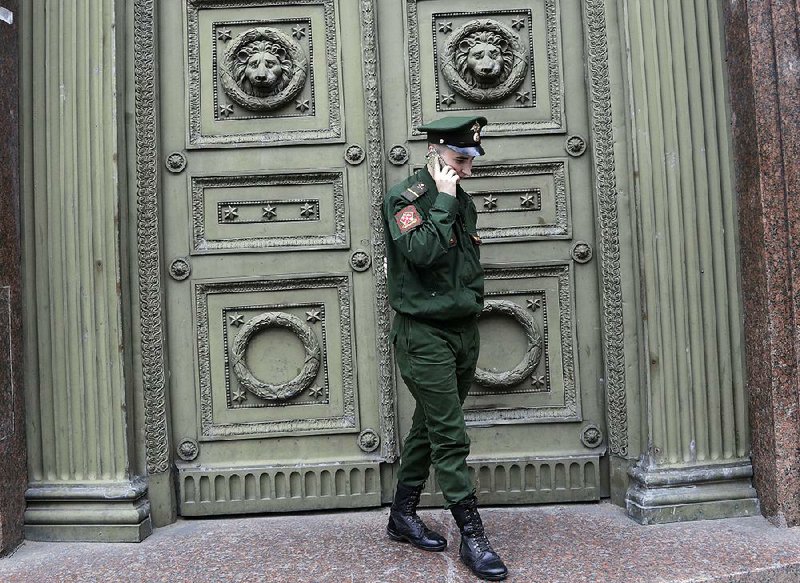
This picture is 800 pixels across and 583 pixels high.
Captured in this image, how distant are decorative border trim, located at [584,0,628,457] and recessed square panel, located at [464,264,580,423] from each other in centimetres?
20

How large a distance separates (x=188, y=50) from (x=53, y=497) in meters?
2.43

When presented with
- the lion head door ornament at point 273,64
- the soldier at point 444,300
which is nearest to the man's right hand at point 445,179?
the soldier at point 444,300

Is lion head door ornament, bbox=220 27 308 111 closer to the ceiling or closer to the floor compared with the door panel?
closer to the ceiling

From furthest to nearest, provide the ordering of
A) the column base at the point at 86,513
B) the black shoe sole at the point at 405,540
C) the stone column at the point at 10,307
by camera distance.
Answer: the column base at the point at 86,513
the stone column at the point at 10,307
the black shoe sole at the point at 405,540

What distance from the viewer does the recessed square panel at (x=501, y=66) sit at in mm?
4199

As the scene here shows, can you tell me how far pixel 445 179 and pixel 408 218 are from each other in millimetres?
239

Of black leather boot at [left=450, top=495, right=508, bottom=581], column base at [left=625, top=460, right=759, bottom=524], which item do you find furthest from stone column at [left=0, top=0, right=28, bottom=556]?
column base at [left=625, top=460, right=759, bottom=524]

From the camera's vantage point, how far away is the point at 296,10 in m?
A: 4.24

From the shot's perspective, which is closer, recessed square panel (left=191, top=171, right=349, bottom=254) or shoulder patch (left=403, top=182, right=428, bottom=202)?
shoulder patch (left=403, top=182, right=428, bottom=202)

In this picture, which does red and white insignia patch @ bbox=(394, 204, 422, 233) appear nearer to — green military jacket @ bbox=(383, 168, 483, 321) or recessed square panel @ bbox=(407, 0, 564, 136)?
green military jacket @ bbox=(383, 168, 483, 321)

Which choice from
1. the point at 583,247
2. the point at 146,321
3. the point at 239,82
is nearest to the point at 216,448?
the point at 146,321

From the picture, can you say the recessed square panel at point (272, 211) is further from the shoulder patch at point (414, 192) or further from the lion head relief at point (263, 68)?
the shoulder patch at point (414, 192)

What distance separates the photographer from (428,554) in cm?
354

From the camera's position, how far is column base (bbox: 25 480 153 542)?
3826 millimetres
